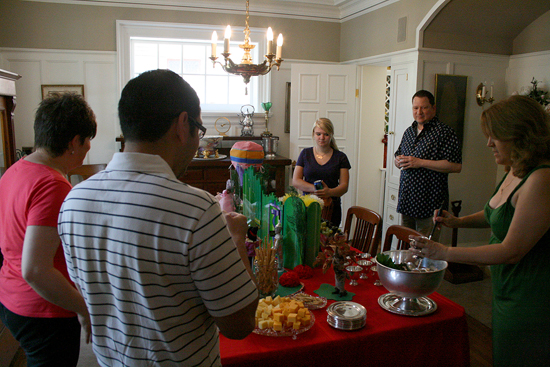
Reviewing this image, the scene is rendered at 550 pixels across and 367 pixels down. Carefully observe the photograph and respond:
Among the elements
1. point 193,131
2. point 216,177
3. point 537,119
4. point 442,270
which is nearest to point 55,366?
point 193,131

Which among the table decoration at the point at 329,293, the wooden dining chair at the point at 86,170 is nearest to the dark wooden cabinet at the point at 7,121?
the wooden dining chair at the point at 86,170

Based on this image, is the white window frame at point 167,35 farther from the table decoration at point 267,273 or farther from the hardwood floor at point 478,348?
the table decoration at point 267,273

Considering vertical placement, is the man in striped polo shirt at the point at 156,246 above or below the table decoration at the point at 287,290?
above

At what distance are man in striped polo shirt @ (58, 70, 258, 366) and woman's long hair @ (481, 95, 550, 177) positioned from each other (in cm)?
111

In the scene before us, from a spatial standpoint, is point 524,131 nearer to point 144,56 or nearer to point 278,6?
point 278,6

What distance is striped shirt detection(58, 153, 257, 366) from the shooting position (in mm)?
778

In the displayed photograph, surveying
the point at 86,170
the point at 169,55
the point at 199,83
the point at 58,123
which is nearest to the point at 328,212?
the point at 58,123

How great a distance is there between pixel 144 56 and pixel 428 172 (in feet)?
13.0

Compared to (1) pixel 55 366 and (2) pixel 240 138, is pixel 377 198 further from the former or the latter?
(1) pixel 55 366

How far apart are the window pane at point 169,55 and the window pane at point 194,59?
0.09 metres

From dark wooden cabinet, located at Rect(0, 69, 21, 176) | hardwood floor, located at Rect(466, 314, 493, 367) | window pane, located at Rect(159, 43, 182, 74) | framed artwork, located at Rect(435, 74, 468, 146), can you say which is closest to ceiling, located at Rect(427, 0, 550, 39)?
framed artwork, located at Rect(435, 74, 468, 146)

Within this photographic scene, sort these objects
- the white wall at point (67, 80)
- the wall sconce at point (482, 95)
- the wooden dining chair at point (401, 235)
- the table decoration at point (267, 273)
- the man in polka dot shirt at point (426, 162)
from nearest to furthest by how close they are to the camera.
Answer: the table decoration at point (267, 273) < the wooden dining chair at point (401, 235) < the man in polka dot shirt at point (426, 162) < the wall sconce at point (482, 95) < the white wall at point (67, 80)

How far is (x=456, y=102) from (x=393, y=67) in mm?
777

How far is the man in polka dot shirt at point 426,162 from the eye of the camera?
118 inches
